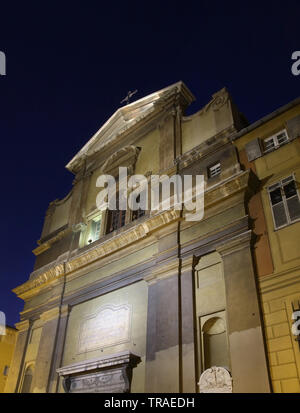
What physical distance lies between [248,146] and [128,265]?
5909mm

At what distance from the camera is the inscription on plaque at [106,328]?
41.1ft

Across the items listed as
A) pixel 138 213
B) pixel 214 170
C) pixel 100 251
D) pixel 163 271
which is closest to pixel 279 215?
pixel 214 170

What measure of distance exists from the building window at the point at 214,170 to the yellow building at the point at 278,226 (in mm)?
935

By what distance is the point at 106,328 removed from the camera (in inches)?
518

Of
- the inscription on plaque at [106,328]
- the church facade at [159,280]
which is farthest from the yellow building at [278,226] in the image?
the inscription on plaque at [106,328]

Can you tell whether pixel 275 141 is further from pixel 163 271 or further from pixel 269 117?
pixel 163 271

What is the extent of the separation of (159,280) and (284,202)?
448 cm

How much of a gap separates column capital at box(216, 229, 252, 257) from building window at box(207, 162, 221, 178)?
3.21m

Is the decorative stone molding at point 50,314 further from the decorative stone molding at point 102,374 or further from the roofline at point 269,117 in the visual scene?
the roofline at point 269,117

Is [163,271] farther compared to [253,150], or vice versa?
[253,150]

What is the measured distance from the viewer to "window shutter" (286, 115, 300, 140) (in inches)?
450

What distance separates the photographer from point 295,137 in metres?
11.3
